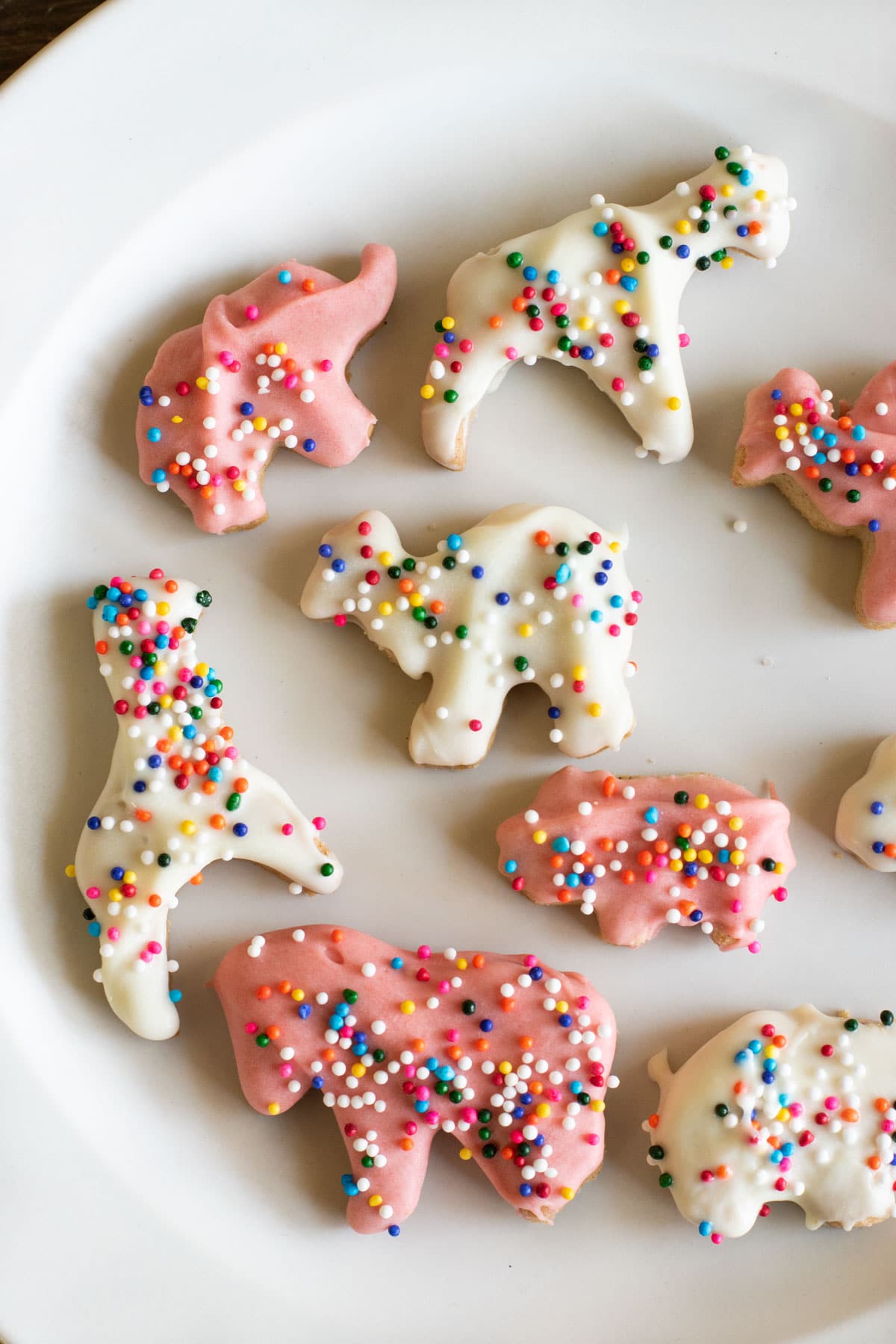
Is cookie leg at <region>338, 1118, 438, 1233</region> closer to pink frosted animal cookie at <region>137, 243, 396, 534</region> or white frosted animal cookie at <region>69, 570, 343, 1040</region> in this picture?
white frosted animal cookie at <region>69, 570, 343, 1040</region>

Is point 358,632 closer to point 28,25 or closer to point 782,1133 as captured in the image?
point 782,1133

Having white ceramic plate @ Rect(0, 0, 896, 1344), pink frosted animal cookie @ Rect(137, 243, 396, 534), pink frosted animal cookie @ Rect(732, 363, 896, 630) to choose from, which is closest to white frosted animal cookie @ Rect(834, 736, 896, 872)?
white ceramic plate @ Rect(0, 0, 896, 1344)

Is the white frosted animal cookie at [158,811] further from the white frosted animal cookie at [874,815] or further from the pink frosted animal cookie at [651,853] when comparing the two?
the white frosted animal cookie at [874,815]

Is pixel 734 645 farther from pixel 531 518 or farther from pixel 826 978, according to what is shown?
pixel 826 978

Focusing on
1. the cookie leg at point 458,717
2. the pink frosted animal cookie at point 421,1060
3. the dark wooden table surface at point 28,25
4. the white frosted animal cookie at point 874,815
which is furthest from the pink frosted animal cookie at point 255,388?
the white frosted animal cookie at point 874,815

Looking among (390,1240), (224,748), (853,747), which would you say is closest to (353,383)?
(224,748)
